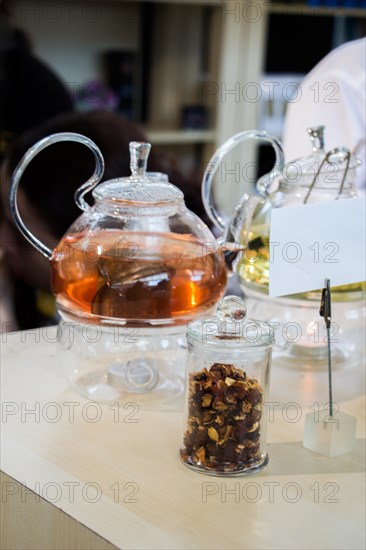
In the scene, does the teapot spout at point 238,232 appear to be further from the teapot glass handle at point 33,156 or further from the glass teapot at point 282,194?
the teapot glass handle at point 33,156

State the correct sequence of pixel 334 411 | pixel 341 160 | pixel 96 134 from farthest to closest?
pixel 96 134 → pixel 341 160 → pixel 334 411

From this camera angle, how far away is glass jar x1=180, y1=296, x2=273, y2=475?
686mm

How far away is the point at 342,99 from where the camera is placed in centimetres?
134

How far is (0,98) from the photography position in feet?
8.05

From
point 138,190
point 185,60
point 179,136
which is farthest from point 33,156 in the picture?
point 185,60

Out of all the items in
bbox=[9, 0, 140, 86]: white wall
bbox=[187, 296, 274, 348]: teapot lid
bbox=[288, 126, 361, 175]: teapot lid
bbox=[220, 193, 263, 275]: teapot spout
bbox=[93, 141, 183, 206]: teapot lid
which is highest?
bbox=[9, 0, 140, 86]: white wall

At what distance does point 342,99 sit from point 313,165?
475 mm

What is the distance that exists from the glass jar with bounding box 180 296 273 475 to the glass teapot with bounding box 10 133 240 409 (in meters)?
0.10

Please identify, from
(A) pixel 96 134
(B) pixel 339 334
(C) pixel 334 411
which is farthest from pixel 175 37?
(C) pixel 334 411

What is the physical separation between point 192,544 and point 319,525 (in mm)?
89

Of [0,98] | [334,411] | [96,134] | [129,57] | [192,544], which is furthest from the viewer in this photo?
[129,57]

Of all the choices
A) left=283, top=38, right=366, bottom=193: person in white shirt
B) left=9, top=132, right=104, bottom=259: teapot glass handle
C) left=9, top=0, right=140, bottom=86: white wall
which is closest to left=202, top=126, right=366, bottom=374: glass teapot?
left=9, top=132, right=104, bottom=259: teapot glass handle

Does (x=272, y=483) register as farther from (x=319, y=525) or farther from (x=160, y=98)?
(x=160, y=98)

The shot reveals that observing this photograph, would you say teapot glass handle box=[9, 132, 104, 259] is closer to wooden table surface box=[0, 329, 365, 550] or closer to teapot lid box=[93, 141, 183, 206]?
teapot lid box=[93, 141, 183, 206]
